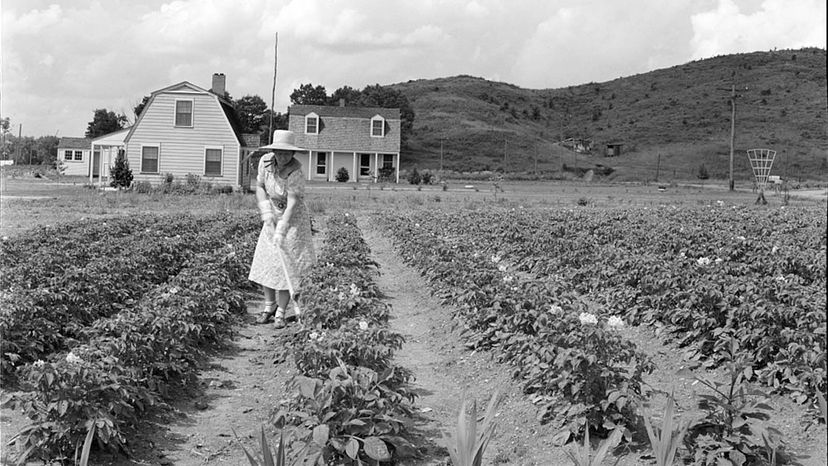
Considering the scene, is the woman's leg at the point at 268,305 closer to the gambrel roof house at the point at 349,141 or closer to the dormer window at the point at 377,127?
the gambrel roof house at the point at 349,141

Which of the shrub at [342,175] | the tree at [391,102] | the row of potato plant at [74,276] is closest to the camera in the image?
the row of potato plant at [74,276]

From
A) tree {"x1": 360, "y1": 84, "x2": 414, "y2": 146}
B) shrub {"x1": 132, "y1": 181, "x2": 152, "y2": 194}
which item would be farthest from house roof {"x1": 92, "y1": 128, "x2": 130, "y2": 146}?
tree {"x1": 360, "y1": 84, "x2": 414, "y2": 146}

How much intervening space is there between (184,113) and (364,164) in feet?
60.4

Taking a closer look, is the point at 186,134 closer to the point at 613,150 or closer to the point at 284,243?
the point at 284,243

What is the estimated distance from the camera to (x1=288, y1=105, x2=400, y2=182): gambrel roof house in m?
51.1

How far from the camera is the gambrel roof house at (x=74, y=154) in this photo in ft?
207

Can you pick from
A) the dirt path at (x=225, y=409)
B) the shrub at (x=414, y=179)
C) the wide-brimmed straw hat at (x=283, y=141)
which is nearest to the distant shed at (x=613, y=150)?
the shrub at (x=414, y=179)

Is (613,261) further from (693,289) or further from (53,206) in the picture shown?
(53,206)

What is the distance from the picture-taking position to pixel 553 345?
17.8 feet

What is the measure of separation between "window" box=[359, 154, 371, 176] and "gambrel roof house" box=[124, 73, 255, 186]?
57.3ft

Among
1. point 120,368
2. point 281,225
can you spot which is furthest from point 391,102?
point 120,368

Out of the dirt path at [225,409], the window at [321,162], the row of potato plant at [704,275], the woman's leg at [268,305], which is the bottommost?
the dirt path at [225,409]

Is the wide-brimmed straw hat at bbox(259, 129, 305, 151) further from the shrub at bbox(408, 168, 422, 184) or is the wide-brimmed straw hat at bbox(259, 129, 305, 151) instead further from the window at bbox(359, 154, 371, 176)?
the window at bbox(359, 154, 371, 176)

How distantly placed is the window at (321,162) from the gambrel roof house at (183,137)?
17.1m
